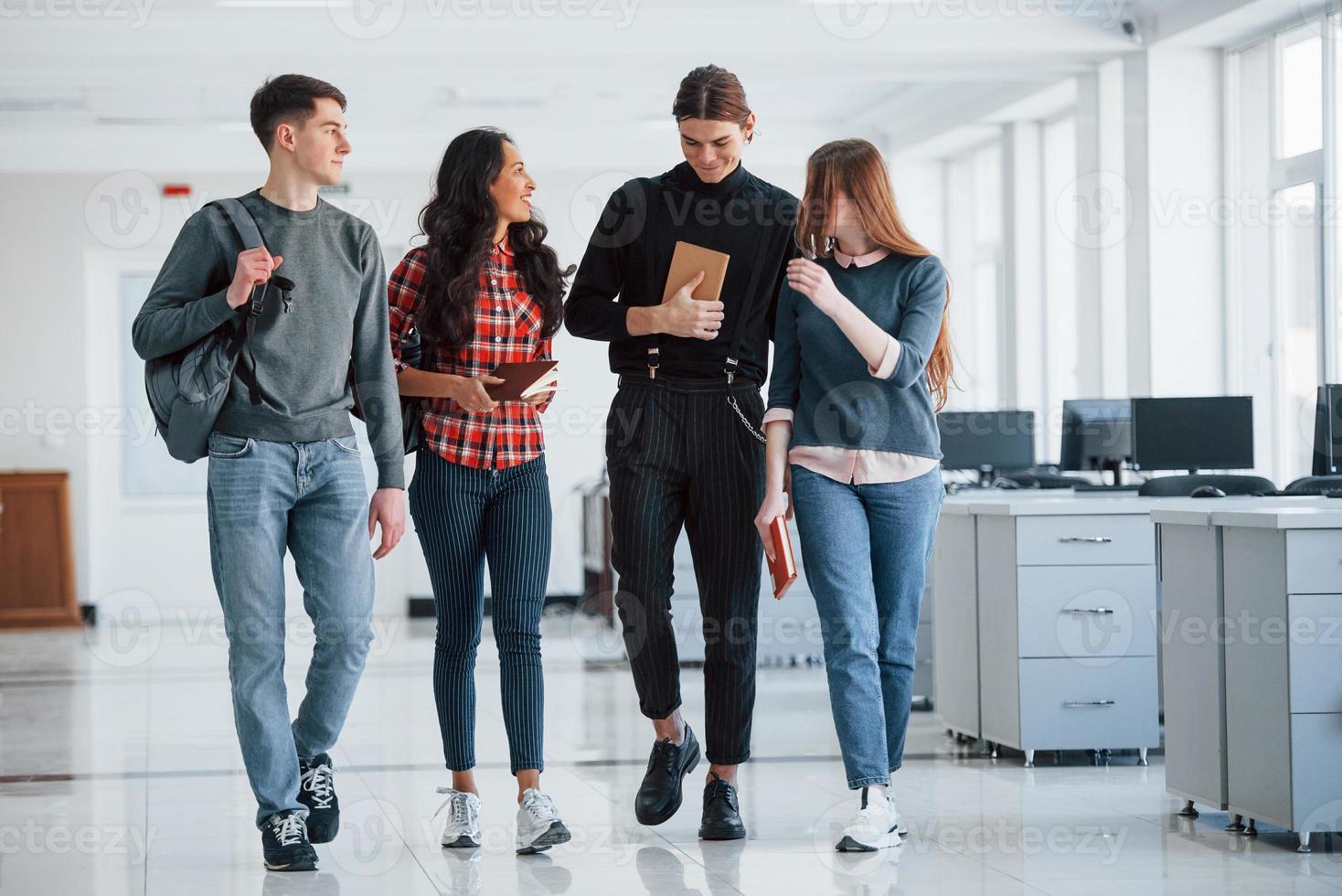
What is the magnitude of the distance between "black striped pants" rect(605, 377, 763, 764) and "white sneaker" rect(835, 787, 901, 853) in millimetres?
280

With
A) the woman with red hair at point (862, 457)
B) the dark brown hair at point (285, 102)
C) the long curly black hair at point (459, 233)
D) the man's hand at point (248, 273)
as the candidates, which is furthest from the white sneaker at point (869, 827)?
the dark brown hair at point (285, 102)

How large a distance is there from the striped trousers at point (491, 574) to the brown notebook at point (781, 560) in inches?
17.9

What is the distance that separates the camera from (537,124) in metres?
9.89

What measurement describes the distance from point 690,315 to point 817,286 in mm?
261

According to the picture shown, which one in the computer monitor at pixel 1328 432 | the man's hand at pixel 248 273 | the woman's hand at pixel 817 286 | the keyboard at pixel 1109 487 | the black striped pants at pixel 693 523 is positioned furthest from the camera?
the keyboard at pixel 1109 487

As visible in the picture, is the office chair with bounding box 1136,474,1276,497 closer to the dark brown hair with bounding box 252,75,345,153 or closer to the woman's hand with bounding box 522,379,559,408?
the woman's hand with bounding box 522,379,559,408

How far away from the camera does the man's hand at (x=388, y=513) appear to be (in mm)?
3018

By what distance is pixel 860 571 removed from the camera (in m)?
3.06

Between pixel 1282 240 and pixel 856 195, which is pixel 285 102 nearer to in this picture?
pixel 856 195

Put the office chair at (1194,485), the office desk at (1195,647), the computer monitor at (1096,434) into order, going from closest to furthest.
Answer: the office desk at (1195,647), the office chair at (1194,485), the computer monitor at (1096,434)

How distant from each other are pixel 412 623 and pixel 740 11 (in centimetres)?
485

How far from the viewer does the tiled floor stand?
291cm

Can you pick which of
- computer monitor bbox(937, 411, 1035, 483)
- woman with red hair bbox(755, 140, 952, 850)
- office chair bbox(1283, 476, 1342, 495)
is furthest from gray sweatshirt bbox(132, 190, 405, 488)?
computer monitor bbox(937, 411, 1035, 483)

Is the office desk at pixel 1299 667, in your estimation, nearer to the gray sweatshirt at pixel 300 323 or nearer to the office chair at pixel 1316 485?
the office chair at pixel 1316 485
